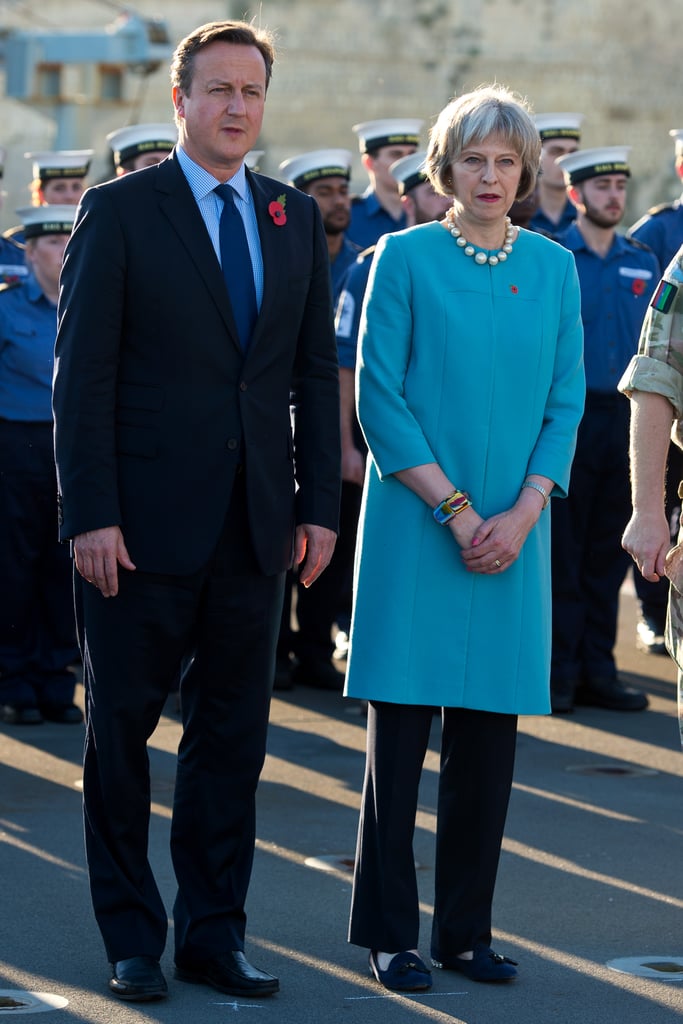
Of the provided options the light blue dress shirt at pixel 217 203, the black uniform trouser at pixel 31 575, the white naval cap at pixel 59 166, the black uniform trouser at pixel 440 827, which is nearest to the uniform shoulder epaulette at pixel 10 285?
the black uniform trouser at pixel 31 575

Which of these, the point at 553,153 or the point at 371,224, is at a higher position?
the point at 553,153

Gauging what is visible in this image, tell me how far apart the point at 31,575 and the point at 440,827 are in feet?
10.8

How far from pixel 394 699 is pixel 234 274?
98 cm

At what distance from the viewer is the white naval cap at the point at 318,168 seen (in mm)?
8430

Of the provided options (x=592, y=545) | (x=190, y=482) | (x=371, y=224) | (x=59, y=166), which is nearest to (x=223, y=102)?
(x=190, y=482)

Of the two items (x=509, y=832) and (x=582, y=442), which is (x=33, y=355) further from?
(x=509, y=832)

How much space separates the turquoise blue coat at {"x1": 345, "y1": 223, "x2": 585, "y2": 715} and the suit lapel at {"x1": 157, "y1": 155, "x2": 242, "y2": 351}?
1.33 feet

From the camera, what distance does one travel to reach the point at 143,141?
8.57 m

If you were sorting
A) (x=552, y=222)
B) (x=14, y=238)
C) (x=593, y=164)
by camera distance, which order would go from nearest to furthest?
(x=593, y=164) < (x=14, y=238) < (x=552, y=222)

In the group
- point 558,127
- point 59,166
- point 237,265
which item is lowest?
point 237,265

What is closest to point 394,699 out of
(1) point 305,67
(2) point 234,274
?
(2) point 234,274

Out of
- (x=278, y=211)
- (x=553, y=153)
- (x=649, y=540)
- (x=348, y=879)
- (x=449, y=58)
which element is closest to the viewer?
(x=649, y=540)

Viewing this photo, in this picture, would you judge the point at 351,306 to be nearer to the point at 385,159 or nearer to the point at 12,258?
the point at 12,258

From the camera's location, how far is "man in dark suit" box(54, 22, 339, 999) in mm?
3891
